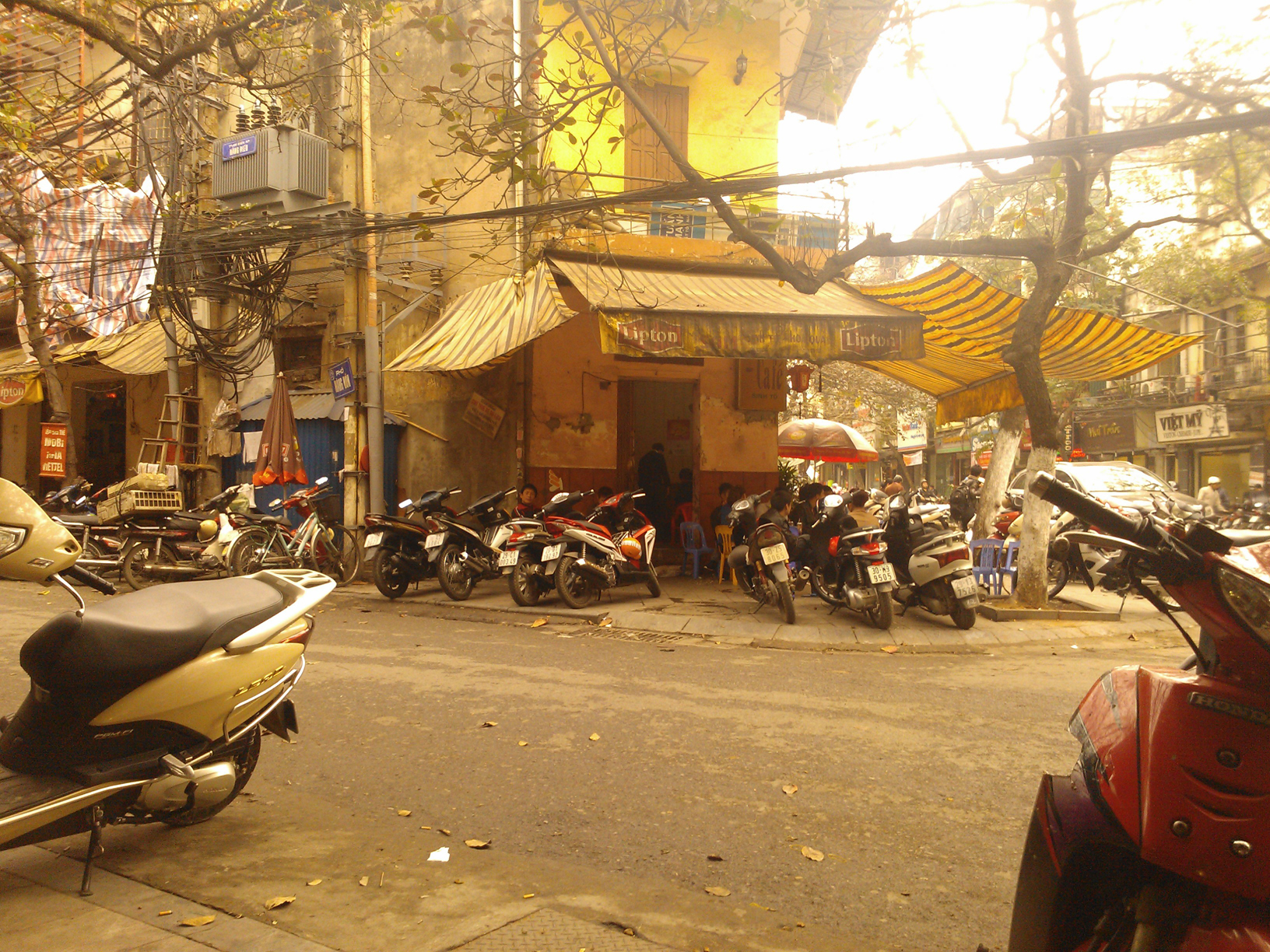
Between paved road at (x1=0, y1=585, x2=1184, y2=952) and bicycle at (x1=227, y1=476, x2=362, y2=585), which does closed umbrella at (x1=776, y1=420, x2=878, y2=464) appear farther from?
paved road at (x1=0, y1=585, x2=1184, y2=952)

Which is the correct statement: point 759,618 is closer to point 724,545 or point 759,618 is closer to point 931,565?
point 931,565

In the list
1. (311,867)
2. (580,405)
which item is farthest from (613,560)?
(311,867)

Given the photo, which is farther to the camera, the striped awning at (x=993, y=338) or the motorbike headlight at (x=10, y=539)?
the striped awning at (x=993, y=338)

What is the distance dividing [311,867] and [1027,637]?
23.2ft

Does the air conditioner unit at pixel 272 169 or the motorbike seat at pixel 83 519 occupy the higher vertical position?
the air conditioner unit at pixel 272 169

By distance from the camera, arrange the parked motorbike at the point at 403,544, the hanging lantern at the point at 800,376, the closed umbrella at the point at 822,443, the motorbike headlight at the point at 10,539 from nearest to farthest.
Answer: the motorbike headlight at the point at 10,539, the parked motorbike at the point at 403,544, the hanging lantern at the point at 800,376, the closed umbrella at the point at 822,443

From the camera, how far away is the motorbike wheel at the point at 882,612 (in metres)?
8.29

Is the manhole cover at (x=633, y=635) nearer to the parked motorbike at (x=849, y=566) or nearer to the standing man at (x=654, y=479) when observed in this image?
the parked motorbike at (x=849, y=566)

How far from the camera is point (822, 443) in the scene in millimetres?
17062

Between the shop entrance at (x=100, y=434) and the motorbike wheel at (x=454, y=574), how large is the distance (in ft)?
37.5

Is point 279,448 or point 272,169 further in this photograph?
point 279,448

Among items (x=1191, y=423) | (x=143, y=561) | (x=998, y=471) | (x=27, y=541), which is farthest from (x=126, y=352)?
(x=1191, y=423)

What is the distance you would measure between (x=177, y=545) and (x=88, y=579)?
8.86m

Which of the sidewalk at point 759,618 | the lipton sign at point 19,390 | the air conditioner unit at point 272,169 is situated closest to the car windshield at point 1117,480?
the sidewalk at point 759,618
